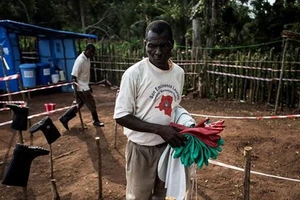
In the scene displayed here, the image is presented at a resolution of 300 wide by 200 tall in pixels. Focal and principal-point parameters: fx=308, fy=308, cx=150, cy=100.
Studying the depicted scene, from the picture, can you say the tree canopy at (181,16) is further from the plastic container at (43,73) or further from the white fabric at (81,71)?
the plastic container at (43,73)

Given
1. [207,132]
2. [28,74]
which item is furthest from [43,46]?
[207,132]

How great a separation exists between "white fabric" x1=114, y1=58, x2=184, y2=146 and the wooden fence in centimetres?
551

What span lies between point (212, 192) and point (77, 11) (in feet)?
79.9

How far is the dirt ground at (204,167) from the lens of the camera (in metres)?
3.81

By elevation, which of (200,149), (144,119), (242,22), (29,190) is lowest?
(29,190)

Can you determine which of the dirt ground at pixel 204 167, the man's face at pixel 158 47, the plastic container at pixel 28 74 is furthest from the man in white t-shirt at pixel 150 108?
the plastic container at pixel 28 74

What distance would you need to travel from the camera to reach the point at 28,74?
10.3m

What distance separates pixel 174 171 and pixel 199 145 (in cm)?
32

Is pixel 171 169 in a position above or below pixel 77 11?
below

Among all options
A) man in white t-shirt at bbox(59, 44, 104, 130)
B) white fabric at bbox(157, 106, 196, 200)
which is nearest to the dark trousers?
man in white t-shirt at bbox(59, 44, 104, 130)

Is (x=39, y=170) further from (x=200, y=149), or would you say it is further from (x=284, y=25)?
(x=284, y=25)

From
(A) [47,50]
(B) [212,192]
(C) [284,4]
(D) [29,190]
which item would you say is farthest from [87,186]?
(C) [284,4]

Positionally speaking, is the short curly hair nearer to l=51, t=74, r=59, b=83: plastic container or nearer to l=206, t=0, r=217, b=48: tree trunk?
l=206, t=0, r=217, b=48: tree trunk

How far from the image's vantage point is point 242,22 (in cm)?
1214
